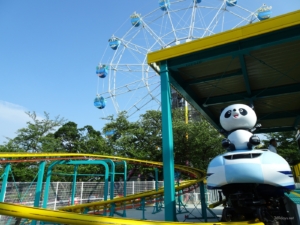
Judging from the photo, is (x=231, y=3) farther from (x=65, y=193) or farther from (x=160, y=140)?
(x=65, y=193)

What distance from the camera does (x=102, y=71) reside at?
2023 centimetres

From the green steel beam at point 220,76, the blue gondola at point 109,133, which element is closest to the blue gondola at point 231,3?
the blue gondola at point 109,133

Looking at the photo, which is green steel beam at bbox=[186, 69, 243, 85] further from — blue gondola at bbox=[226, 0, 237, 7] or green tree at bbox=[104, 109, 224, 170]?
blue gondola at bbox=[226, 0, 237, 7]

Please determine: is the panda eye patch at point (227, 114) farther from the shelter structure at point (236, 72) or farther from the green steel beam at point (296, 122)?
the green steel beam at point (296, 122)

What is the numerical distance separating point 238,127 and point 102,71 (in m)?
17.1

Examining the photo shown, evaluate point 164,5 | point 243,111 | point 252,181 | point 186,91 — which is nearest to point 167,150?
point 243,111

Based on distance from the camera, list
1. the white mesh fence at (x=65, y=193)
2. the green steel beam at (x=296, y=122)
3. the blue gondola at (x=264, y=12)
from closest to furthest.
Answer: the white mesh fence at (x=65, y=193)
the green steel beam at (x=296, y=122)
the blue gondola at (x=264, y=12)

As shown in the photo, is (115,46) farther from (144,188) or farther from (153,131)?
(144,188)

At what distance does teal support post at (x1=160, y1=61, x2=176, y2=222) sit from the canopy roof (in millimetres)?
412

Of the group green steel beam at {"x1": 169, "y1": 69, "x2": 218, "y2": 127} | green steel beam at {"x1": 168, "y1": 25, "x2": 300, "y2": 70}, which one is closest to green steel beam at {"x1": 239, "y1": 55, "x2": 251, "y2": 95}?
green steel beam at {"x1": 168, "y1": 25, "x2": 300, "y2": 70}

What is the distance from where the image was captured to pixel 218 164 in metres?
3.75

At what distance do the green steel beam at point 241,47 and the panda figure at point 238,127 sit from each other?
125 centimetres

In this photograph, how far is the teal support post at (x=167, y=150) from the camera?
470cm

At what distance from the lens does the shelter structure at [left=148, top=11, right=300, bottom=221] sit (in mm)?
4730
